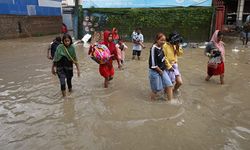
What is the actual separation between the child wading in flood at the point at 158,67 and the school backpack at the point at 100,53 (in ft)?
4.47

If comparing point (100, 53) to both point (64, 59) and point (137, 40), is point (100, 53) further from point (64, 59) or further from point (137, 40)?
point (137, 40)

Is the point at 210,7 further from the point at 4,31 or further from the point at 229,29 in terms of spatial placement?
the point at 4,31

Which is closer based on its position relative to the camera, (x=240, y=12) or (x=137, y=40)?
(x=137, y=40)

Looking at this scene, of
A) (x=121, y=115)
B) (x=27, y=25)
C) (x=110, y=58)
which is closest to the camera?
(x=121, y=115)

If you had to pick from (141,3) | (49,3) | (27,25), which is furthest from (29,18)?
(141,3)

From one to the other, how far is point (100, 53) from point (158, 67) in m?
1.61

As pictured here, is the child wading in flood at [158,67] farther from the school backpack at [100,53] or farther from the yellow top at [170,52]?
the school backpack at [100,53]

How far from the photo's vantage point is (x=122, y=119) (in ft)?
17.0

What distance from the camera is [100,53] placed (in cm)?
665

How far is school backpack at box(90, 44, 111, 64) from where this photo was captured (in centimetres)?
666

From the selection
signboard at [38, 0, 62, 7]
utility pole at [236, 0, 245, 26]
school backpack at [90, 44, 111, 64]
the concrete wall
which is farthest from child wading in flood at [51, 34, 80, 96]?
signboard at [38, 0, 62, 7]

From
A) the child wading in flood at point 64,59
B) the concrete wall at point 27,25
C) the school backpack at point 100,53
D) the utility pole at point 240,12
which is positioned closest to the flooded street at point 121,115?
the child wading in flood at point 64,59

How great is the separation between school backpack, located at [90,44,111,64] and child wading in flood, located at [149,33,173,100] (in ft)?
4.47

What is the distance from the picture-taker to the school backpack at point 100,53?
666 centimetres
